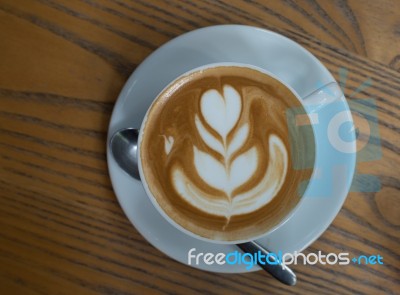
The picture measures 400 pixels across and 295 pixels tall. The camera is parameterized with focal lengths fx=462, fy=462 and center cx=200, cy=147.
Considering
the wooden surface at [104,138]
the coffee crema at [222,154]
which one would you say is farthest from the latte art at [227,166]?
the wooden surface at [104,138]

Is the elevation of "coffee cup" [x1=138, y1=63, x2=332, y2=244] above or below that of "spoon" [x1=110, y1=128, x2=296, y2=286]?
above

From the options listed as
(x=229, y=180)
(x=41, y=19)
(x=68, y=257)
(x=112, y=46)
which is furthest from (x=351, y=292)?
(x=41, y=19)

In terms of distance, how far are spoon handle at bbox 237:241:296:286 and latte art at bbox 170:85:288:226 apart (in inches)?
3.2

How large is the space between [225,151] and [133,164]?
0.20 metres

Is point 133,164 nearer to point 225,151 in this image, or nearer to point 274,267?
point 225,151

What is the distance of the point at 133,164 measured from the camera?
97 centimetres

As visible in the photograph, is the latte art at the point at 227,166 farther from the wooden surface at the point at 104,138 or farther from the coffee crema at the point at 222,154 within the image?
the wooden surface at the point at 104,138

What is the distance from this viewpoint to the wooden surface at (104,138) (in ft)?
3.28

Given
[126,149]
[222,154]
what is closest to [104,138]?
[126,149]

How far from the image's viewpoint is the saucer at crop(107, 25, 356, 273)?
0.95 metres

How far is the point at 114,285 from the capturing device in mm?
1014

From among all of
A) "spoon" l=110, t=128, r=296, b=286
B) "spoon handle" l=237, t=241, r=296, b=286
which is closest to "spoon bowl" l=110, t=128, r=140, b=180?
"spoon" l=110, t=128, r=296, b=286

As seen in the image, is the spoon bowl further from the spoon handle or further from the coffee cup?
the spoon handle

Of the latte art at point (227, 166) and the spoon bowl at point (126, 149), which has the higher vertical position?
the latte art at point (227, 166)
